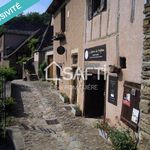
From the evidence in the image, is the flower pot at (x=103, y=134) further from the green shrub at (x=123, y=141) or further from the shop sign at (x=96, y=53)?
the shop sign at (x=96, y=53)

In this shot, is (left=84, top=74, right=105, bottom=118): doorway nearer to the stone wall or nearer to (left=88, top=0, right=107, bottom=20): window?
(left=88, top=0, right=107, bottom=20): window

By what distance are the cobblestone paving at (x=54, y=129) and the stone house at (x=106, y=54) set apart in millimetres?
728

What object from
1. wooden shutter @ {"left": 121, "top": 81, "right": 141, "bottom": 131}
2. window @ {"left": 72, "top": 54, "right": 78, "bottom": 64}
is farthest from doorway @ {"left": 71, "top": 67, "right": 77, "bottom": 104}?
wooden shutter @ {"left": 121, "top": 81, "right": 141, "bottom": 131}

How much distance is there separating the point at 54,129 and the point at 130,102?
350 cm

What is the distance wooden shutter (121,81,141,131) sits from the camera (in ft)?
23.6

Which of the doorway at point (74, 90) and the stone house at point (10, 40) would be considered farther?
the stone house at point (10, 40)

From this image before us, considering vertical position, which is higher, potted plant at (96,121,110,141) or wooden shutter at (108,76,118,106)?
wooden shutter at (108,76,118,106)

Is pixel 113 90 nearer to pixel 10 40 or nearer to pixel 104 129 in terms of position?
pixel 104 129

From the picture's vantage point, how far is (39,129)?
1017 centimetres

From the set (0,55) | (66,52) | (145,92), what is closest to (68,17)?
(66,52)

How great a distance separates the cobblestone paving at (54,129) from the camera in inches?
336

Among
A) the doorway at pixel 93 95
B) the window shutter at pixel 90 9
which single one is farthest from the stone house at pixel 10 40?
the window shutter at pixel 90 9

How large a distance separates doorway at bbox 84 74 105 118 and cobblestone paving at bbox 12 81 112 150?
22.4 inches

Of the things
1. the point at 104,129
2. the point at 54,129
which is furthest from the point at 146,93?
the point at 54,129
